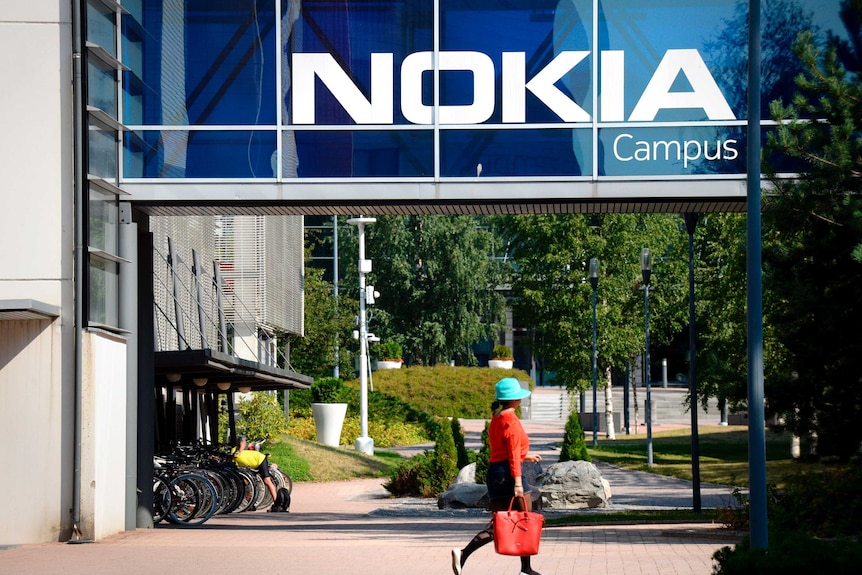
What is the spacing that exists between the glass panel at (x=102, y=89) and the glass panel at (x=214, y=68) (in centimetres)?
49

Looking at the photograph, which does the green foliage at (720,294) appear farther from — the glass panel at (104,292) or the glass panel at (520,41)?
the glass panel at (104,292)

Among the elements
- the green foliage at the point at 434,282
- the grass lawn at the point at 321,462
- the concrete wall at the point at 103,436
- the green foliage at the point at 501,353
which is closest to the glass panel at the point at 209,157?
the concrete wall at the point at 103,436

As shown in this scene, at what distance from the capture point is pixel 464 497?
77.9ft

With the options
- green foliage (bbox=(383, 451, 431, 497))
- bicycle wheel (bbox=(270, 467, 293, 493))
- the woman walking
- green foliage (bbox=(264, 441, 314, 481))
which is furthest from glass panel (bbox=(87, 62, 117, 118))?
green foliage (bbox=(264, 441, 314, 481))

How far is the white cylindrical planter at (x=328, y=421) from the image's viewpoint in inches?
1629

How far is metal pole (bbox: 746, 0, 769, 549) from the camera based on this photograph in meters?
10.5

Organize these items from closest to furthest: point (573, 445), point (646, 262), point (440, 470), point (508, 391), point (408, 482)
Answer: point (508, 391) < point (573, 445) < point (440, 470) < point (408, 482) < point (646, 262)

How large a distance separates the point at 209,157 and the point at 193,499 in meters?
5.21

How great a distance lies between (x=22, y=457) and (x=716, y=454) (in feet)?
89.9

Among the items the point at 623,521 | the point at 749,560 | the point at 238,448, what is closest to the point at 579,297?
the point at 238,448

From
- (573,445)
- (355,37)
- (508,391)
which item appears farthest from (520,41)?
(573,445)

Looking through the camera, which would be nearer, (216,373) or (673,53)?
(673,53)

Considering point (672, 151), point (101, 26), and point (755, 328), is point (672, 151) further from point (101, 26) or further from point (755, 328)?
point (101, 26)

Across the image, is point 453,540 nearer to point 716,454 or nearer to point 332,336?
point 716,454
